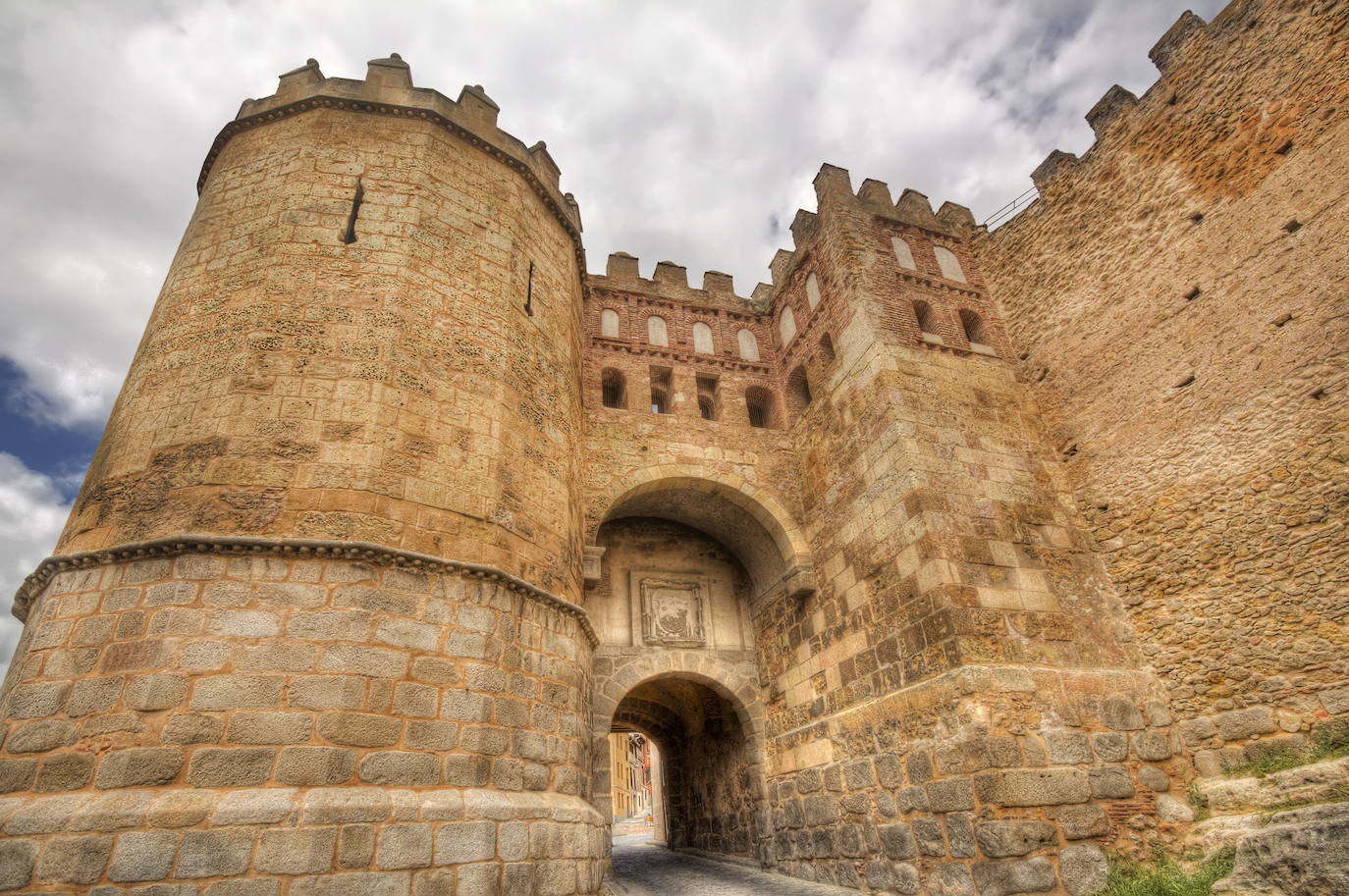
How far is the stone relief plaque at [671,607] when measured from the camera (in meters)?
10.0

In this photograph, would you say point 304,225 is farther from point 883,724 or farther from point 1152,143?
point 1152,143

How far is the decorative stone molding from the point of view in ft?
16.4

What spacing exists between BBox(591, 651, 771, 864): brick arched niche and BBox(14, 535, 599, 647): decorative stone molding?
408 centimetres

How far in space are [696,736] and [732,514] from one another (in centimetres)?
429

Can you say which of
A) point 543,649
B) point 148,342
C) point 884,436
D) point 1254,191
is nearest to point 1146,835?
point 884,436

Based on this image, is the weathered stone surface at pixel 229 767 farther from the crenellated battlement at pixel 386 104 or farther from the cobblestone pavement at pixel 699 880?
the crenellated battlement at pixel 386 104

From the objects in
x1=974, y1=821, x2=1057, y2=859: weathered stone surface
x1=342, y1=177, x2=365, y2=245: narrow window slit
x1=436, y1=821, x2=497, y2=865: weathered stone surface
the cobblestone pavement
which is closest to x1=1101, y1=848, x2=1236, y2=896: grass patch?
x1=974, y1=821, x2=1057, y2=859: weathered stone surface

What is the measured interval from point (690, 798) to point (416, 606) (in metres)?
8.79

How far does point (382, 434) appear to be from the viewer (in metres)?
5.89

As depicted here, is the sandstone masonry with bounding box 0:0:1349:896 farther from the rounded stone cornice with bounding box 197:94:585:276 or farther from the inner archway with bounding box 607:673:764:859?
the inner archway with bounding box 607:673:764:859

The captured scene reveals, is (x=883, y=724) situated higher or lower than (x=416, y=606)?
lower

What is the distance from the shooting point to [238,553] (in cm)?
504

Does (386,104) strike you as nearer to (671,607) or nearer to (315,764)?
(315,764)

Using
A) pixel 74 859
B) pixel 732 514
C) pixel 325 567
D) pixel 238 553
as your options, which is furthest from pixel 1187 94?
pixel 74 859
